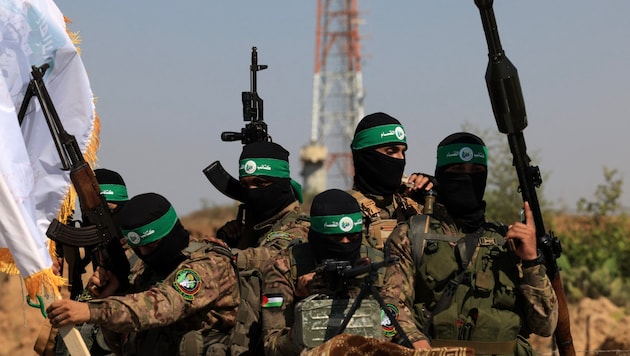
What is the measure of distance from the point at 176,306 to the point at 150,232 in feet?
1.45

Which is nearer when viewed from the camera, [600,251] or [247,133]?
[247,133]

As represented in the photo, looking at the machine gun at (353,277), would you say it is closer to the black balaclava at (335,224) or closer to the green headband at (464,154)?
the black balaclava at (335,224)

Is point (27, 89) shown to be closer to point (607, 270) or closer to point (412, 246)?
point (412, 246)

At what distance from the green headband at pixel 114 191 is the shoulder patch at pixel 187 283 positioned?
244 centimetres

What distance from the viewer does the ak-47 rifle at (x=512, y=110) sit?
5738 millimetres

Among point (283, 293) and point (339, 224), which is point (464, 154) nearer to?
point (339, 224)

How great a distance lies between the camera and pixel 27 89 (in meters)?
6.03

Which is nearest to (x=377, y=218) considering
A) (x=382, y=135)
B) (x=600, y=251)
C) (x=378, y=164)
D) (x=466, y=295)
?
(x=378, y=164)

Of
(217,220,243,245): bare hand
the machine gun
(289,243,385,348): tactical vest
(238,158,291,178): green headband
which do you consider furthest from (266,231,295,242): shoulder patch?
(289,243,385,348): tactical vest

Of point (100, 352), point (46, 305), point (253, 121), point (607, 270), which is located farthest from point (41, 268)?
point (607, 270)

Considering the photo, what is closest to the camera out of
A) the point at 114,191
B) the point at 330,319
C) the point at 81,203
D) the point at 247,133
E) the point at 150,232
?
the point at 330,319

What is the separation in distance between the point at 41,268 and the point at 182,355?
2.86 ft

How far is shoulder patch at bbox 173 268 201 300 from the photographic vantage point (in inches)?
210

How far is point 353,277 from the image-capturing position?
4934mm
